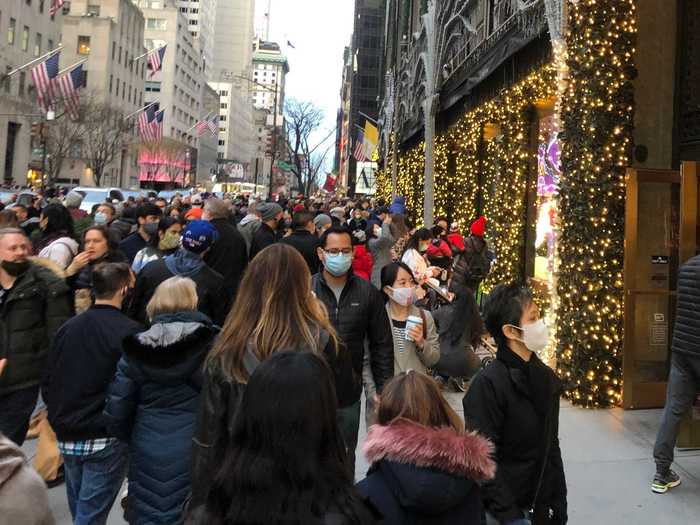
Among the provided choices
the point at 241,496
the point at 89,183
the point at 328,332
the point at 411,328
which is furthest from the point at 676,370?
the point at 89,183

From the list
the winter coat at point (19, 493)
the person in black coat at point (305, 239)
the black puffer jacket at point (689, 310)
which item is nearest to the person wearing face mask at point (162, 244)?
the person in black coat at point (305, 239)

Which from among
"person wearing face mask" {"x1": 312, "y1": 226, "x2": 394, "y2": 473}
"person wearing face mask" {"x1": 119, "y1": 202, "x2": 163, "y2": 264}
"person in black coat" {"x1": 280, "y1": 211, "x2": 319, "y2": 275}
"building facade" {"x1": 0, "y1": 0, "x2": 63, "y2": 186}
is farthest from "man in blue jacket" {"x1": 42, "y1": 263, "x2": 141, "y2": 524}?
"building facade" {"x1": 0, "y1": 0, "x2": 63, "y2": 186}

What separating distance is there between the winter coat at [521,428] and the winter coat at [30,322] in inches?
128

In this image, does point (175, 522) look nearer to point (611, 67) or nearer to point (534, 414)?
point (534, 414)

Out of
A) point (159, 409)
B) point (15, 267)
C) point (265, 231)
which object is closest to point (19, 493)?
point (159, 409)

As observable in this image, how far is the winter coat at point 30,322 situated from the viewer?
4.10 metres

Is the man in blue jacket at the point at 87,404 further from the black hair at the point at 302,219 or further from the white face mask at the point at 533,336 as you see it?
the black hair at the point at 302,219

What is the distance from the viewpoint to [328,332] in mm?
2857

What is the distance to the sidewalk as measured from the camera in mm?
4477

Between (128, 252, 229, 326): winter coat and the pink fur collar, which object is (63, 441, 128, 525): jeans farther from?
the pink fur collar

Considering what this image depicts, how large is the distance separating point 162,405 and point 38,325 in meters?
1.80

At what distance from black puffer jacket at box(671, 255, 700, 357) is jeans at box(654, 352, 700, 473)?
14 cm

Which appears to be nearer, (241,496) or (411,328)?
(241,496)

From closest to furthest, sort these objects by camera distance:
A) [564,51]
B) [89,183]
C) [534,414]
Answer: [534,414], [564,51], [89,183]
